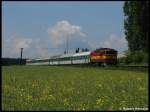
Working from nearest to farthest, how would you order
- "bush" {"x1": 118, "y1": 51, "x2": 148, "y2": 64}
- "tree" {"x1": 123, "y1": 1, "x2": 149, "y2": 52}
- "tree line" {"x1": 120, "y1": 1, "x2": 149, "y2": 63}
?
"tree" {"x1": 123, "y1": 1, "x2": 149, "y2": 52} < "tree line" {"x1": 120, "y1": 1, "x2": 149, "y2": 63} < "bush" {"x1": 118, "y1": 51, "x2": 148, "y2": 64}

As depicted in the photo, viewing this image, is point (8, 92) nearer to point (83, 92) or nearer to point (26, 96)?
point (26, 96)

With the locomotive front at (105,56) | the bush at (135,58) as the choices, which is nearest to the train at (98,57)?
the locomotive front at (105,56)

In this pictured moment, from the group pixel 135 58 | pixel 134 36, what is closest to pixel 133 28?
pixel 134 36

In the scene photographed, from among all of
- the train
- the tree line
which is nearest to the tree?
the tree line

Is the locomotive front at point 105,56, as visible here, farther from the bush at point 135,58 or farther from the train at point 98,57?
the bush at point 135,58

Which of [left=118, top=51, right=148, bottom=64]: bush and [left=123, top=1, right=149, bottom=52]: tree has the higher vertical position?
[left=123, top=1, right=149, bottom=52]: tree

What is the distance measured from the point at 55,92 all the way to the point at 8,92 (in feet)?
4.69

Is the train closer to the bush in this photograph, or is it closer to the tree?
the tree

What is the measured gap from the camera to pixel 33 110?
421 inches

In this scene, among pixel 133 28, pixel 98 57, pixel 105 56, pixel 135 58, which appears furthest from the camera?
pixel 135 58

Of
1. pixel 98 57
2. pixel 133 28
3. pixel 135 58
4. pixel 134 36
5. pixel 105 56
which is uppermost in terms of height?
pixel 133 28

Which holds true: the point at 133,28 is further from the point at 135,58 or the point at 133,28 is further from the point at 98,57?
the point at 135,58

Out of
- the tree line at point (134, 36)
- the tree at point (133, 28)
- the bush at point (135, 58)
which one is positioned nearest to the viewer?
the tree at point (133, 28)

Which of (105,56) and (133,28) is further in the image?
(133,28)
